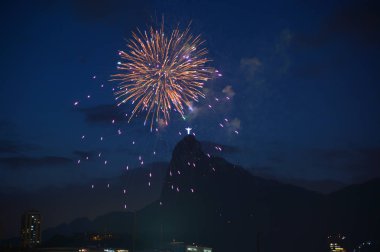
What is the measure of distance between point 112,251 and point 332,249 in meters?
77.3

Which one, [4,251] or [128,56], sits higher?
[128,56]

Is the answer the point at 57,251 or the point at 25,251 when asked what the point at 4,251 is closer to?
the point at 25,251

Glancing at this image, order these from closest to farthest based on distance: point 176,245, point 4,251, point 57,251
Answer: point 176,245 < point 57,251 < point 4,251

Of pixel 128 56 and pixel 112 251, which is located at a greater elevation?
pixel 128 56

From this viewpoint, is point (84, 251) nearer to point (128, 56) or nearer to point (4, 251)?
point (4, 251)

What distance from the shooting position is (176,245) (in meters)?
116

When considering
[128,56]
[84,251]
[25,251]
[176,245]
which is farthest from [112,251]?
[128,56]

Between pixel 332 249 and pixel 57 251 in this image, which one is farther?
pixel 332 249

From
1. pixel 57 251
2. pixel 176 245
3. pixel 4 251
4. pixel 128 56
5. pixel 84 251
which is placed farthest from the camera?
pixel 4 251

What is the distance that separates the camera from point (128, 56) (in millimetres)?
50281

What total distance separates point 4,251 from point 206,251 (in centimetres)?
7492

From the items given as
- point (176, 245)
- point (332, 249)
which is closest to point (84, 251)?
point (176, 245)

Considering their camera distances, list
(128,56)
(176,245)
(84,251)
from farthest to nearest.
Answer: (176,245) < (84,251) < (128,56)

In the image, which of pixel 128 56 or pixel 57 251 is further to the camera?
pixel 57 251
